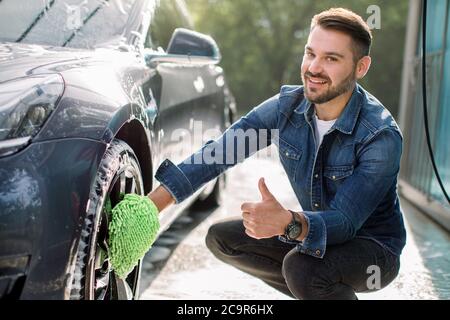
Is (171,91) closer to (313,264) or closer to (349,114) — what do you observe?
(349,114)

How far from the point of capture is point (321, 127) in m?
2.65

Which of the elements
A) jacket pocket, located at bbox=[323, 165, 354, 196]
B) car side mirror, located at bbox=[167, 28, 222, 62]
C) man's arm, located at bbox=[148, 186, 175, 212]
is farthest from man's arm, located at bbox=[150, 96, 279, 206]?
car side mirror, located at bbox=[167, 28, 222, 62]

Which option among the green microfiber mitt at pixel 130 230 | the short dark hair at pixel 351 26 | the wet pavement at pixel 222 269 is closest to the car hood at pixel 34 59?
the green microfiber mitt at pixel 130 230

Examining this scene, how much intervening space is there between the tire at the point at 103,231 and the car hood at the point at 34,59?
1.06 ft

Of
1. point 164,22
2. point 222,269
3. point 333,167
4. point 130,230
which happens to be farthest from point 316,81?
point 222,269

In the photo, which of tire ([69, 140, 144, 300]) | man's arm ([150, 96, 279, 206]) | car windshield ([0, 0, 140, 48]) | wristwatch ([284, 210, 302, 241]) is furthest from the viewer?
car windshield ([0, 0, 140, 48])

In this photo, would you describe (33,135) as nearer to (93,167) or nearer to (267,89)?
(93,167)

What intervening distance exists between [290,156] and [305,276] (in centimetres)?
54

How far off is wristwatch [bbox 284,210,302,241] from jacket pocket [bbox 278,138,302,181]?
49cm

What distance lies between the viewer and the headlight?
6.20 feet

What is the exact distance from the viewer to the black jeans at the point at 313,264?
7.86 feet

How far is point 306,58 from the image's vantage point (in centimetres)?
258

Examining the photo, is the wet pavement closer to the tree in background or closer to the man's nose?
the man's nose
